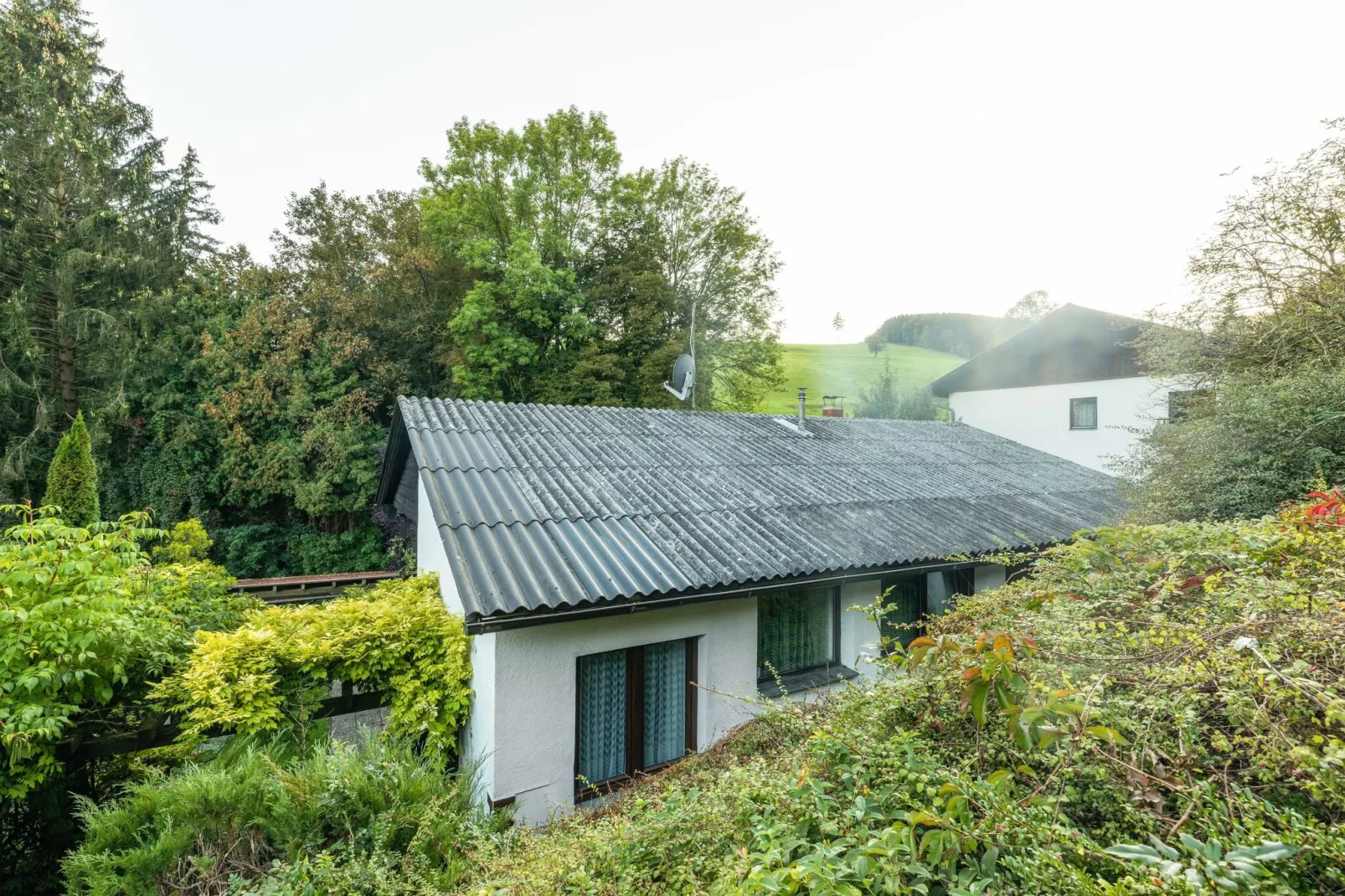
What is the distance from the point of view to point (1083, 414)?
52.7 feet

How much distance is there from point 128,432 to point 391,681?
21.3 m

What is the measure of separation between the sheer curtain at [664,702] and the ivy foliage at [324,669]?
1758 millimetres

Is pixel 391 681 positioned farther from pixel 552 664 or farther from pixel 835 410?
pixel 835 410

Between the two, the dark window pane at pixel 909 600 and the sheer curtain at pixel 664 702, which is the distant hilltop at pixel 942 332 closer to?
the dark window pane at pixel 909 600

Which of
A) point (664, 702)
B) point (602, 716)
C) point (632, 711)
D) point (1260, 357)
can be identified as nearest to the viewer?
point (602, 716)

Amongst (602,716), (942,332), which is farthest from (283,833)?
(942,332)

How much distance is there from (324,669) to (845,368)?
5173 cm

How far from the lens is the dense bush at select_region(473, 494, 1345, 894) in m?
1.56

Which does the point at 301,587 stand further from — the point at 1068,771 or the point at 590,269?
the point at 590,269

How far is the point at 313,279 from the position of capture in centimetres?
2062

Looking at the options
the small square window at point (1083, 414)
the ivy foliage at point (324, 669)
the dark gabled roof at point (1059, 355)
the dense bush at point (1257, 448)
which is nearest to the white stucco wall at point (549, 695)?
the ivy foliage at point (324, 669)

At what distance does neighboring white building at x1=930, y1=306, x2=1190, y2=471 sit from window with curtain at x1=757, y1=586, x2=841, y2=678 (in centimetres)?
1176

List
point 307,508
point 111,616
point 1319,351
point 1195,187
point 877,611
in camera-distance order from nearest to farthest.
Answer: point 877,611 < point 111,616 < point 1319,351 < point 1195,187 < point 307,508

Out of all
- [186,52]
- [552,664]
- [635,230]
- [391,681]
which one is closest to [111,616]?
[391,681]
